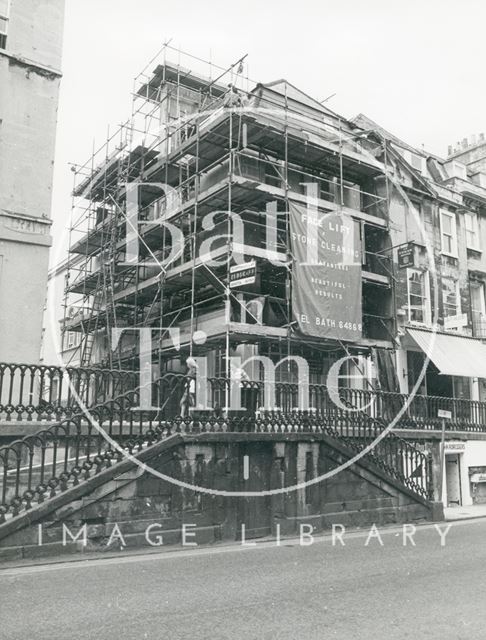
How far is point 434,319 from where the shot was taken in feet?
81.5

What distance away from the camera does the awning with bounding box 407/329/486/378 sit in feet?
75.3

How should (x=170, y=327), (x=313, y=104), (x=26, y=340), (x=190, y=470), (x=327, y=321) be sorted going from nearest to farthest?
(x=190, y=470), (x=26, y=340), (x=327, y=321), (x=170, y=327), (x=313, y=104)

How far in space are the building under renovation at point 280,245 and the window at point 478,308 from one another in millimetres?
68

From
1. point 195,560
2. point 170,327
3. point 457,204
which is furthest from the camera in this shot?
point 457,204

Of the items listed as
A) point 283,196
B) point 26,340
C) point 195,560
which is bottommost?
point 195,560

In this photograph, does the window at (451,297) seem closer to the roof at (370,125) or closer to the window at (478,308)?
the window at (478,308)

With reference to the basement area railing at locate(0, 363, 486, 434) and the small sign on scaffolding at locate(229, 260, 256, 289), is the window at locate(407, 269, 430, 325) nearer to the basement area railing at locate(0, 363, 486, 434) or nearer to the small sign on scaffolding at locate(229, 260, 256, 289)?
the basement area railing at locate(0, 363, 486, 434)

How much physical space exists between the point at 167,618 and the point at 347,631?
5.73 feet

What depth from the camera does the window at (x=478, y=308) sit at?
26844 mm

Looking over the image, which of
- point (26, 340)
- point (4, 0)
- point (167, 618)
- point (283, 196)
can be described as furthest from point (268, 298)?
point (167, 618)

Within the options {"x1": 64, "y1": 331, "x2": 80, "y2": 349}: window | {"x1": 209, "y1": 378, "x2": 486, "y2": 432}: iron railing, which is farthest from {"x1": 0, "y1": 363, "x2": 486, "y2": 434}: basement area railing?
{"x1": 64, "y1": 331, "x2": 80, "y2": 349}: window

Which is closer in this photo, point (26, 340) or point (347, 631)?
point (347, 631)

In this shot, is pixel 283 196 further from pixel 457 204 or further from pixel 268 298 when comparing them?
pixel 457 204

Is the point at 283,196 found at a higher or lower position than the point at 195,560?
higher
